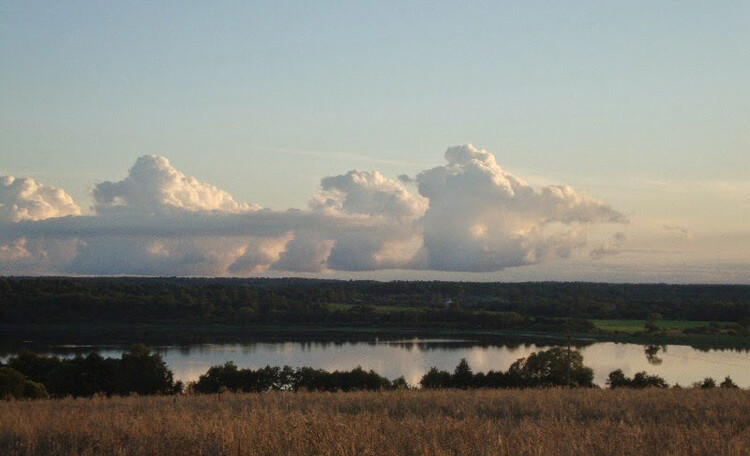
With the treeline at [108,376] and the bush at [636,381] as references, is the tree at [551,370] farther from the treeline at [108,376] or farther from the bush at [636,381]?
the treeline at [108,376]

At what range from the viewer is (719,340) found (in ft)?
225

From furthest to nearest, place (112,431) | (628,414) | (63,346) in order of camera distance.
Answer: (63,346), (628,414), (112,431)

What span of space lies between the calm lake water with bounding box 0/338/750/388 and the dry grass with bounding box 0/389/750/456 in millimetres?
34220

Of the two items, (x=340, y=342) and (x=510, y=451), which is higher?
(x=510, y=451)

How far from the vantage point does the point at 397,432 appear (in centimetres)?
747

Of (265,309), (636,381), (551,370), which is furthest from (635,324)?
(636,381)

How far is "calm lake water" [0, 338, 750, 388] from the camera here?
159ft

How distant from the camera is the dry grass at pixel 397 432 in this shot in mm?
6609

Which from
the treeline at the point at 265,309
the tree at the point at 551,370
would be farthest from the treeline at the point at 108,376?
the treeline at the point at 265,309

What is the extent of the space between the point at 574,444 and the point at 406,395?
5.92m

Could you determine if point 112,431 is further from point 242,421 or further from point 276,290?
point 276,290

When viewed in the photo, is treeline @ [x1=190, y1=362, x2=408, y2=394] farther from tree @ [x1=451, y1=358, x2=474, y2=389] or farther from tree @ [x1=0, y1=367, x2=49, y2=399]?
tree @ [x1=0, y1=367, x2=49, y2=399]

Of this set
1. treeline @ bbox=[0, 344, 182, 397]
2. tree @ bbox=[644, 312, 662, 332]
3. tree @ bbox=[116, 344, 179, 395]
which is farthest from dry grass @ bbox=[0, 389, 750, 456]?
tree @ bbox=[644, 312, 662, 332]

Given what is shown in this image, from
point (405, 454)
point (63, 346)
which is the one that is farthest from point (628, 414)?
point (63, 346)
